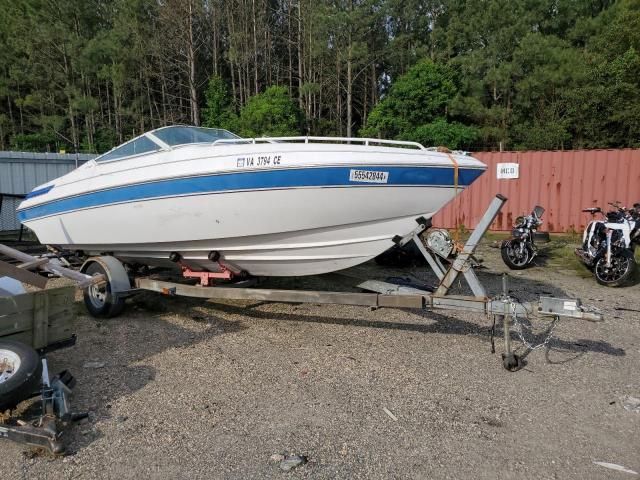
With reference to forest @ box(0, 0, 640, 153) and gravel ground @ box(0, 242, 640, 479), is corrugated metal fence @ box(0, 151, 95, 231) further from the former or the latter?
forest @ box(0, 0, 640, 153)

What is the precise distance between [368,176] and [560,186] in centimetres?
934

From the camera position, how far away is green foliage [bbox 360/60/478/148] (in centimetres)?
2266

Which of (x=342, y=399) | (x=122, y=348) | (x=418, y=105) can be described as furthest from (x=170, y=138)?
(x=418, y=105)

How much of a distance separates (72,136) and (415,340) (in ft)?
102

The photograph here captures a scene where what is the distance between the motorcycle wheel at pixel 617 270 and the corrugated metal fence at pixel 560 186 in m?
4.12

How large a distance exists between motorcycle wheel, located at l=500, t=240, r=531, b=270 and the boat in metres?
4.40

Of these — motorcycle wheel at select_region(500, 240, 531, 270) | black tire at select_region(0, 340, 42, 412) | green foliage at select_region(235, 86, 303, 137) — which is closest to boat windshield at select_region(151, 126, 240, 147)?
black tire at select_region(0, 340, 42, 412)

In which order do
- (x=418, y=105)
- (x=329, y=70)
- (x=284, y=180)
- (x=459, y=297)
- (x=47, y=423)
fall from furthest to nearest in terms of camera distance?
(x=329, y=70), (x=418, y=105), (x=284, y=180), (x=459, y=297), (x=47, y=423)

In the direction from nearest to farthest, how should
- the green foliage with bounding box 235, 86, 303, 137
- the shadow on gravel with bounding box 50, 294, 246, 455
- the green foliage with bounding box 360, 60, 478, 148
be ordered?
the shadow on gravel with bounding box 50, 294, 246, 455
the green foliage with bounding box 235, 86, 303, 137
the green foliage with bounding box 360, 60, 478, 148

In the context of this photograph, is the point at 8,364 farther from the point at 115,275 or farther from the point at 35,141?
the point at 35,141

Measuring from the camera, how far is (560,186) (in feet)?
37.3

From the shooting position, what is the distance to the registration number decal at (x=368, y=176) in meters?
3.86

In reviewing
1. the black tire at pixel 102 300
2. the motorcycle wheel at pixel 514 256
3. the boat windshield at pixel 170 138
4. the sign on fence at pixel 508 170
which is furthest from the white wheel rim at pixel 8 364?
the sign on fence at pixel 508 170

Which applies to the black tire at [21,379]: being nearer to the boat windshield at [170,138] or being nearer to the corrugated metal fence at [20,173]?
the boat windshield at [170,138]
